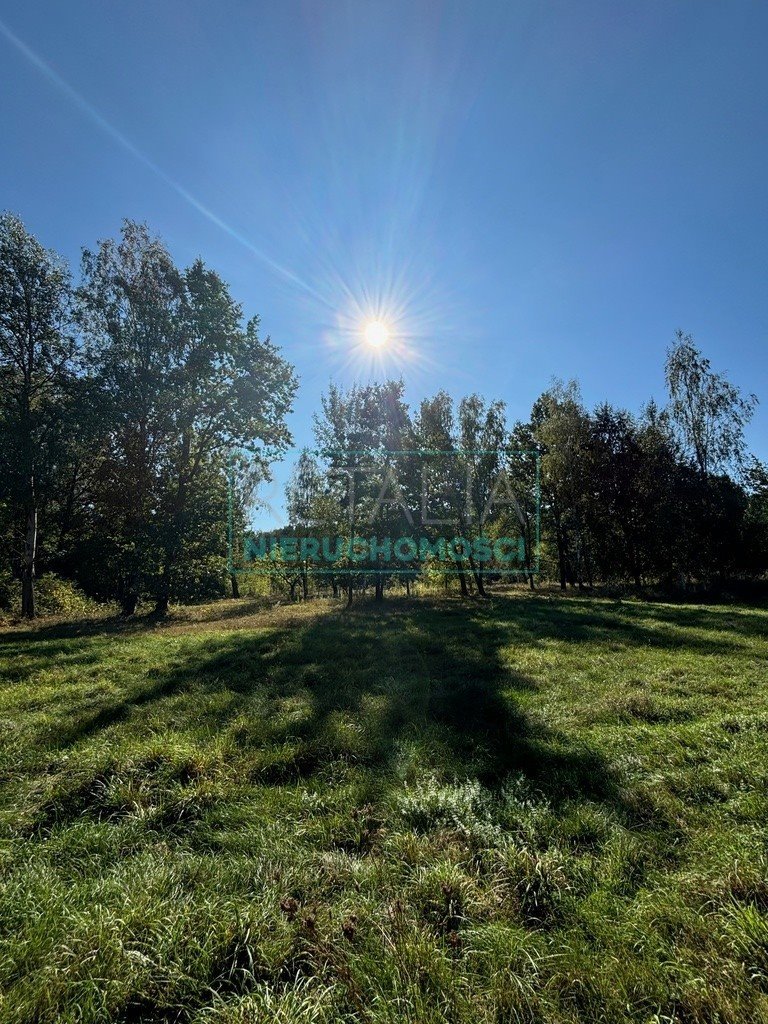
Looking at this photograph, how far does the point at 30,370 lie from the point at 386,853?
100 ft

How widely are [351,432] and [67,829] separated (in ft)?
100.0

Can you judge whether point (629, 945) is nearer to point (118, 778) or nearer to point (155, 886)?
point (155, 886)

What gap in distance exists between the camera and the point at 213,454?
29.8m

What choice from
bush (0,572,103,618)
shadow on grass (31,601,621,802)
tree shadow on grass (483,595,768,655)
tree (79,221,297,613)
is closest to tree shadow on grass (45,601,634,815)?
shadow on grass (31,601,621,802)

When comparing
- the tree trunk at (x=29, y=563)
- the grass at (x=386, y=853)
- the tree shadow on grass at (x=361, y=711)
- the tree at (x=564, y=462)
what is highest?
the tree at (x=564, y=462)

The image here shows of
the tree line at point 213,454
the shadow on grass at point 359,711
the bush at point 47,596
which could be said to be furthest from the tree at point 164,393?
the shadow on grass at point 359,711

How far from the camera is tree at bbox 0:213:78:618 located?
21.5 metres

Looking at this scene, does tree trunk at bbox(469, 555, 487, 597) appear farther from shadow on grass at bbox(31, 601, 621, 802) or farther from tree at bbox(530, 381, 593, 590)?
shadow on grass at bbox(31, 601, 621, 802)

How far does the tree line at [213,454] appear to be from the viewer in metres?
23.6

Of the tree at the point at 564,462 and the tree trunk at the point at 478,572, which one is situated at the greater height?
the tree at the point at 564,462

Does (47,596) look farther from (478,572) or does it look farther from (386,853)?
(386,853)

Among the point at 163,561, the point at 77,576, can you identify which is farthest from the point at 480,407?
the point at 77,576

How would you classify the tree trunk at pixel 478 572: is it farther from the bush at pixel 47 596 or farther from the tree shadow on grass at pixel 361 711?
the bush at pixel 47 596

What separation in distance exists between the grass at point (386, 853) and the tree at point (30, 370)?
685 inches
